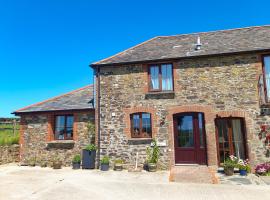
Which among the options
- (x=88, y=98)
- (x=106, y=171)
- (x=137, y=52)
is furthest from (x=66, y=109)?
(x=137, y=52)

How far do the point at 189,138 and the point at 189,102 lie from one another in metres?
1.81

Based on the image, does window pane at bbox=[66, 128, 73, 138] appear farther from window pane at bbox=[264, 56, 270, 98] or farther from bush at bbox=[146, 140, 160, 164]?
window pane at bbox=[264, 56, 270, 98]

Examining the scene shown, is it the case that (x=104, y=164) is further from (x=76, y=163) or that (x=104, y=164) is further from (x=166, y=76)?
(x=166, y=76)

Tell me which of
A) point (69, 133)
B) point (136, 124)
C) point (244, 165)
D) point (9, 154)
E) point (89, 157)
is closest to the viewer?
point (244, 165)

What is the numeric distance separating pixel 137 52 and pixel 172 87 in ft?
10.5

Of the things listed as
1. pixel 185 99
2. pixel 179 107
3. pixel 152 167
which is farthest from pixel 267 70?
pixel 152 167

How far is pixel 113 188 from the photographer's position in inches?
306

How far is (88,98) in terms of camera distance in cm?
1380

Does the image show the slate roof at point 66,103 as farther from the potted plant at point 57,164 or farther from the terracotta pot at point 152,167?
the terracotta pot at point 152,167

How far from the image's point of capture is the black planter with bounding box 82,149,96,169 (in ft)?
38.0

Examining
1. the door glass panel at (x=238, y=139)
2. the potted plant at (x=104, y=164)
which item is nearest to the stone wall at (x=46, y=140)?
the potted plant at (x=104, y=164)

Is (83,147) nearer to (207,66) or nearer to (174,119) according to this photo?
(174,119)

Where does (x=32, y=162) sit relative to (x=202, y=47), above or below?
below

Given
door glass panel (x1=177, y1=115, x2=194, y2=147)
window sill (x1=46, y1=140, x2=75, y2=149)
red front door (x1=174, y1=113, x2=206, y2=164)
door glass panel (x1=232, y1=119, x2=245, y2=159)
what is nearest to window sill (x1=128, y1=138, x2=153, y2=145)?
red front door (x1=174, y1=113, x2=206, y2=164)
